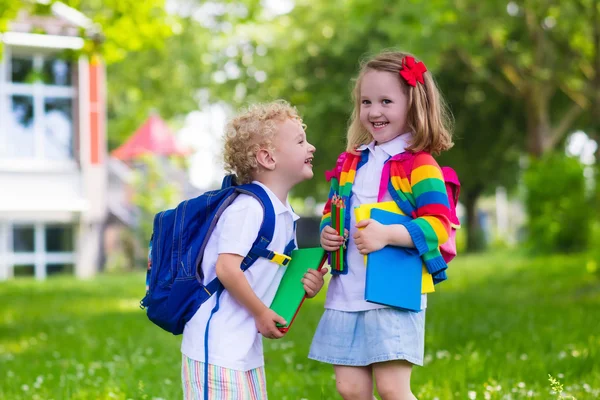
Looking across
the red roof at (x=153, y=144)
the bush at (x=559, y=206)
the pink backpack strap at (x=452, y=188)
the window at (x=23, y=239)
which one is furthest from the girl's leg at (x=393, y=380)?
the red roof at (x=153, y=144)

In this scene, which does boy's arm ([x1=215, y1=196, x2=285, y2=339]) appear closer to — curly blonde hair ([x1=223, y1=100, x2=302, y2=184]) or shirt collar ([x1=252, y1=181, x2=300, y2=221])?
shirt collar ([x1=252, y1=181, x2=300, y2=221])

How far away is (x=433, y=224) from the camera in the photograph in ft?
10.0

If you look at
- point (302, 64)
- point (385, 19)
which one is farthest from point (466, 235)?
point (385, 19)

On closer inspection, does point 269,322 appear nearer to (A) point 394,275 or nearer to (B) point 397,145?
(A) point 394,275

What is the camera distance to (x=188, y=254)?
3.13 metres

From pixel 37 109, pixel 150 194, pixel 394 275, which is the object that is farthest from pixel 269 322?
pixel 150 194

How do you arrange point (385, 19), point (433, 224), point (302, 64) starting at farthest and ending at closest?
point (302, 64), point (385, 19), point (433, 224)

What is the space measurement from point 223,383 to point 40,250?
18.3 meters

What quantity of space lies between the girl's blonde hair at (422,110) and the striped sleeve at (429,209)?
0.12 metres

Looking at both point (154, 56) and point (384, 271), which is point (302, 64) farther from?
point (384, 271)

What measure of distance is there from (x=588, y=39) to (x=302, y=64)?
7.83m

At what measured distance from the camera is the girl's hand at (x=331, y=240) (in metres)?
3.22

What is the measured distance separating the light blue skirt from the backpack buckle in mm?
280

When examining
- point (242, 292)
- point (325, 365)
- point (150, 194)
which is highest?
point (242, 292)
